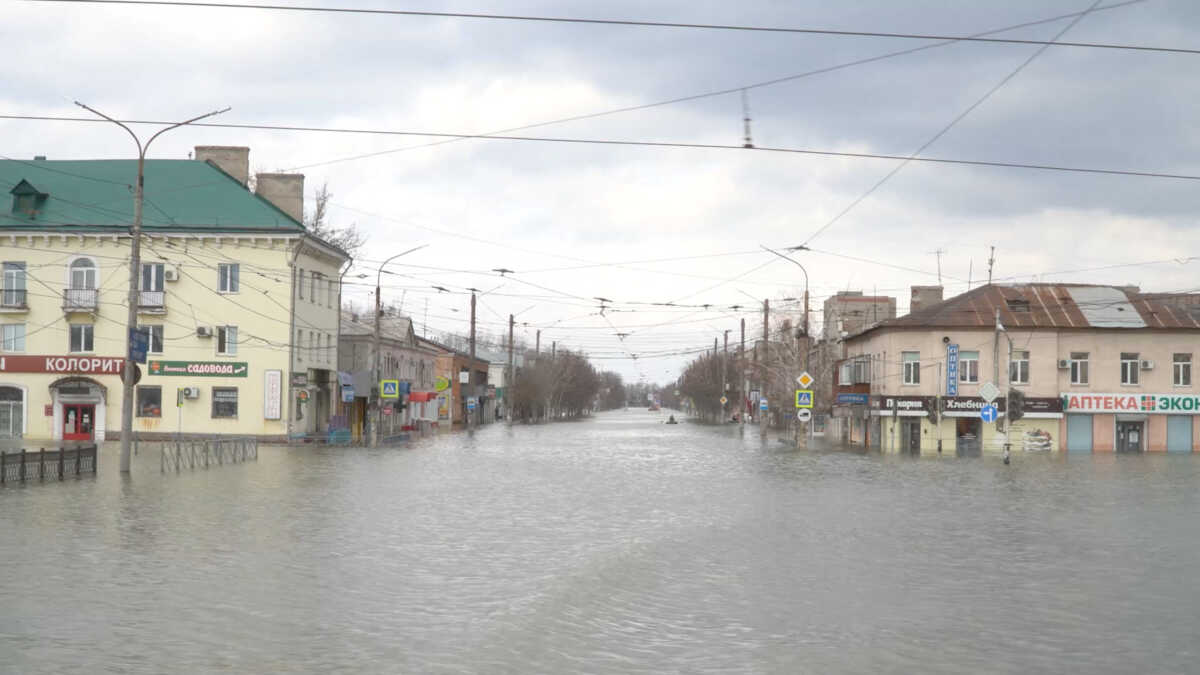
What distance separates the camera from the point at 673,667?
9438 mm

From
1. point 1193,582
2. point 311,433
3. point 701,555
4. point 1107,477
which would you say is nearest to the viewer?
point 1193,582

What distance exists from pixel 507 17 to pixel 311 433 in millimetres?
47338

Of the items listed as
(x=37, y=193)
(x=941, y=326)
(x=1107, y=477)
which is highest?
(x=37, y=193)

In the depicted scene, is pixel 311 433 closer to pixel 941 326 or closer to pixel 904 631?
pixel 941 326

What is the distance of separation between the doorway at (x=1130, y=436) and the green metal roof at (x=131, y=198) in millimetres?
44080

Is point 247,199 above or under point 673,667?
above

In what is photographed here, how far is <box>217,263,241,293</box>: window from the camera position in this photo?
57438 millimetres

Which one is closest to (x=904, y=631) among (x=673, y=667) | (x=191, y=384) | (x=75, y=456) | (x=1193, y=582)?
(x=673, y=667)

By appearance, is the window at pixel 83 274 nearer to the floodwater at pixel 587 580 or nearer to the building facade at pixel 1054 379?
the floodwater at pixel 587 580

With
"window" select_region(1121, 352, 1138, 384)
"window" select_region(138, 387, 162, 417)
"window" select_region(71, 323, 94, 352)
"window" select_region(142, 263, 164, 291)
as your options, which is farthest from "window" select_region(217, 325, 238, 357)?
"window" select_region(1121, 352, 1138, 384)

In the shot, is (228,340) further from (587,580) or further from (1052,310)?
(587,580)

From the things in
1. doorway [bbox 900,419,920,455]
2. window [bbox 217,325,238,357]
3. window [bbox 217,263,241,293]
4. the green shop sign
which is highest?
window [bbox 217,263,241,293]

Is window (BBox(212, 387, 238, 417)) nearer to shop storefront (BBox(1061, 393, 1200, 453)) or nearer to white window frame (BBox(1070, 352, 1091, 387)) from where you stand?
shop storefront (BBox(1061, 393, 1200, 453))

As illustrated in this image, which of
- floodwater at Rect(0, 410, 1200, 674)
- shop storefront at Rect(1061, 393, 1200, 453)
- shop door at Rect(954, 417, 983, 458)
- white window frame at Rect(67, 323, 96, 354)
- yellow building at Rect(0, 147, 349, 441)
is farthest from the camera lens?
shop storefront at Rect(1061, 393, 1200, 453)
